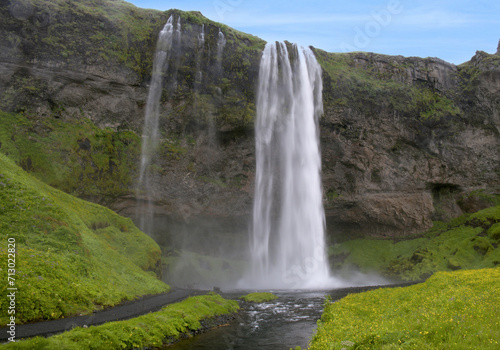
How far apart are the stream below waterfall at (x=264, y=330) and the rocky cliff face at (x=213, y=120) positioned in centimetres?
2884

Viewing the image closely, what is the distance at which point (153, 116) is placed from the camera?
169 feet

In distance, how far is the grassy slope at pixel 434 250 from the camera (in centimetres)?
4817

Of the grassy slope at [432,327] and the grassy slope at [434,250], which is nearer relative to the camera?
the grassy slope at [432,327]

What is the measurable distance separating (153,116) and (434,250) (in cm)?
4765

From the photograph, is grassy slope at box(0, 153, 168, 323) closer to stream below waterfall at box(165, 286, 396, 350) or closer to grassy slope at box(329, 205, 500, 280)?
stream below waterfall at box(165, 286, 396, 350)

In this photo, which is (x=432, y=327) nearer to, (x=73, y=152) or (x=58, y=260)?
(x=58, y=260)

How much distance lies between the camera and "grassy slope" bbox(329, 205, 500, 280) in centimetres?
4817

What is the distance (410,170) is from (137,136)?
45.8 metres

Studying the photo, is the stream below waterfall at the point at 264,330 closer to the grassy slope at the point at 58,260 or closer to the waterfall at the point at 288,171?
the grassy slope at the point at 58,260

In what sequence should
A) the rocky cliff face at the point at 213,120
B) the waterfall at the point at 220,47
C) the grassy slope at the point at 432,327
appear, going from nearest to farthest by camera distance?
the grassy slope at the point at 432,327
the rocky cliff face at the point at 213,120
the waterfall at the point at 220,47

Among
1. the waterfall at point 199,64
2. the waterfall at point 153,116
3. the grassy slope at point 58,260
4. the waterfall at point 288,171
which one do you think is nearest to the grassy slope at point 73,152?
the waterfall at point 153,116

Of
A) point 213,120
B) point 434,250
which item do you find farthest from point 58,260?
point 434,250

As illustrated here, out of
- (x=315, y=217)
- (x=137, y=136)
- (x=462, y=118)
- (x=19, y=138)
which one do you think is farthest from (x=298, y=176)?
(x=19, y=138)

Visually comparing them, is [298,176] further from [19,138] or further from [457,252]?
[19,138]
